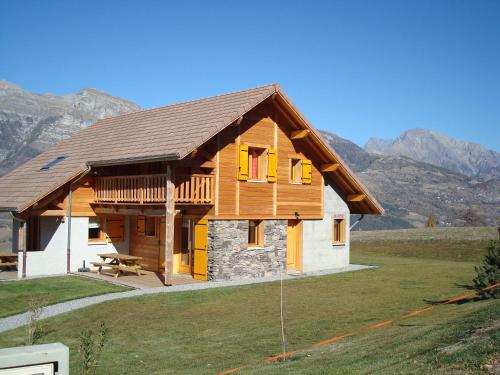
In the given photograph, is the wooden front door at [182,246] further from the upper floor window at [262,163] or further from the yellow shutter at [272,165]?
the yellow shutter at [272,165]

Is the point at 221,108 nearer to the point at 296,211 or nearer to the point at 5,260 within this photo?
the point at 296,211

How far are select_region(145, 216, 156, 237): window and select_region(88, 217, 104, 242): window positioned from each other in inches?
72.8

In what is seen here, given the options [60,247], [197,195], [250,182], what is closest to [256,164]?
[250,182]

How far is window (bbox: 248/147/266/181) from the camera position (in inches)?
909

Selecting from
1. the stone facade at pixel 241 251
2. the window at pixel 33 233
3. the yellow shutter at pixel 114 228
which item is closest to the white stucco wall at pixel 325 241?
the stone facade at pixel 241 251

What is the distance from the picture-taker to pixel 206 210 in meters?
21.6

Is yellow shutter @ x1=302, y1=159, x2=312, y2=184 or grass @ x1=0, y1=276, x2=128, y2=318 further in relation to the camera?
yellow shutter @ x1=302, y1=159, x2=312, y2=184

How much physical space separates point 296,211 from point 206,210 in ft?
15.4

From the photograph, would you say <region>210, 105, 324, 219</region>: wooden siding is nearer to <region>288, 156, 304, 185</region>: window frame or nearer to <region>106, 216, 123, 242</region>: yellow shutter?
<region>288, 156, 304, 185</region>: window frame

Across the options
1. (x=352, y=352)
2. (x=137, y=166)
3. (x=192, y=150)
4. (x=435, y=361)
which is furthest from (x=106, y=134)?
(x=435, y=361)

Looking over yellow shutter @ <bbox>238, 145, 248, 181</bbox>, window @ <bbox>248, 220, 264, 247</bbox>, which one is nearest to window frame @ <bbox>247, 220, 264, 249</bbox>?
window @ <bbox>248, 220, 264, 247</bbox>

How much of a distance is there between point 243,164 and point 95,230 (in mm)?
6887

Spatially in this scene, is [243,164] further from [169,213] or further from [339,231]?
[339,231]

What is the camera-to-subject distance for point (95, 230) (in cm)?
2419
